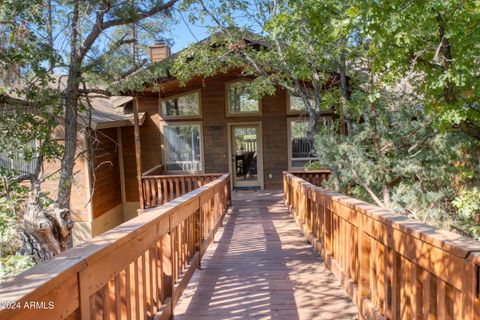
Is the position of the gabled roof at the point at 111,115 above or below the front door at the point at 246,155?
above

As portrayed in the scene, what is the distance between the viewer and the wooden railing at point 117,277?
1146 mm

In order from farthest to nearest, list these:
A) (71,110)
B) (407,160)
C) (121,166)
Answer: (121,166), (407,160), (71,110)

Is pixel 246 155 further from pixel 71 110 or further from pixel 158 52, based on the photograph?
pixel 71 110

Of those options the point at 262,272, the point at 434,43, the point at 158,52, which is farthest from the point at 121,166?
the point at 434,43

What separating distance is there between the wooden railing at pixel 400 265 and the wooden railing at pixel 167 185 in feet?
18.0

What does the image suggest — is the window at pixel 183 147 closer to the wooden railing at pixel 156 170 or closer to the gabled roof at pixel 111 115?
the wooden railing at pixel 156 170

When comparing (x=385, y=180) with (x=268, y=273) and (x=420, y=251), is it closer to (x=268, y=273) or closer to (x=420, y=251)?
(x=268, y=273)

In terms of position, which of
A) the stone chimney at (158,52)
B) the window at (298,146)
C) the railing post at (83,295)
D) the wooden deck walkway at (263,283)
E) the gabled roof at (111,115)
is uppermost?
the stone chimney at (158,52)

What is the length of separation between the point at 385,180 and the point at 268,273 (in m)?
3.47

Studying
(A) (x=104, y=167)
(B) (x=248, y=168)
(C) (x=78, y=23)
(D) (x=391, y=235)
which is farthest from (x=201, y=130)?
(D) (x=391, y=235)

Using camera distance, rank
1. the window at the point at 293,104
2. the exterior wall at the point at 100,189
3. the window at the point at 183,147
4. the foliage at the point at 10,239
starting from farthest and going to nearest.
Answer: the window at the point at 183,147
the window at the point at 293,104
the exterior wall at the point at 100,189
the foliage at the point at 10,239

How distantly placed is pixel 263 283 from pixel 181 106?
842cm

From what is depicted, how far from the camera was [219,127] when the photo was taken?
36.2 feet

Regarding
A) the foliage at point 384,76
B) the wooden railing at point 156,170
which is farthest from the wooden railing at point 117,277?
the wooden railing at point 156,170
